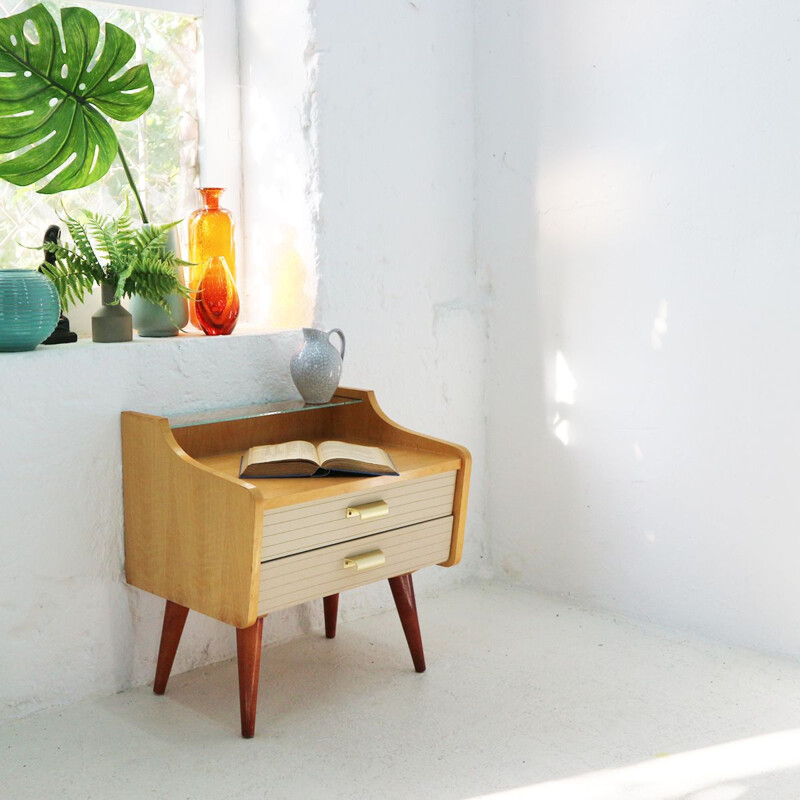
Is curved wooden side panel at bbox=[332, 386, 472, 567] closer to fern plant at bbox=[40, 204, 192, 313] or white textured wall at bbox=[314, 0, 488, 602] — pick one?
white textured wall at bbox=[314, 0, 488, 602]

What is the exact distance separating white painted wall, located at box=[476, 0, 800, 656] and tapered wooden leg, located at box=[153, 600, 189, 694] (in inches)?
44.7

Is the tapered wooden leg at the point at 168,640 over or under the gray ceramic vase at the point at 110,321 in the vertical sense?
under

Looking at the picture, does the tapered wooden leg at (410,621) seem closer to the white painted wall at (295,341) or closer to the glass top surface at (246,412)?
the white painted wall at (295,341)

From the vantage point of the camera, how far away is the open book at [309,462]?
203 centimetres

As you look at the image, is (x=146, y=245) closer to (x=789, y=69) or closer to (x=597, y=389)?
(x=597, y=389)

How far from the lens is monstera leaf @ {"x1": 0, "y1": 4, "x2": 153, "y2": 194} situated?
2162mm

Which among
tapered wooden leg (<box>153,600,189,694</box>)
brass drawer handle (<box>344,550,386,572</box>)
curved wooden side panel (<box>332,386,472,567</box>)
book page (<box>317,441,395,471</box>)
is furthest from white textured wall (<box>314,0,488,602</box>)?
tapered wooden leg (<box>153,600,189,694</box>)

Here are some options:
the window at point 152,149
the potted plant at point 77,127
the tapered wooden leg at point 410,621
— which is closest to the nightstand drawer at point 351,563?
the tapered wooden leg at point 410,621

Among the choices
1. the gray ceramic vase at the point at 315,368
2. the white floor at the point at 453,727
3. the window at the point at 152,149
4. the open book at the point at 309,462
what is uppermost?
the window at the point at 152,149

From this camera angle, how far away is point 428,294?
2791 millimetres

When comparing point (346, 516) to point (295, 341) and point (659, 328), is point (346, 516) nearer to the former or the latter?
point (295, 341)

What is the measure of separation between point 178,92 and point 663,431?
154cm

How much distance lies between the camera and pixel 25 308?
198 cm

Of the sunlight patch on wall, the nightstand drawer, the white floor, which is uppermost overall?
the sunlight patch on wall
